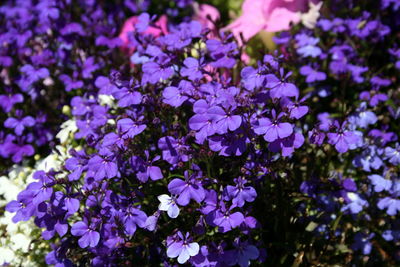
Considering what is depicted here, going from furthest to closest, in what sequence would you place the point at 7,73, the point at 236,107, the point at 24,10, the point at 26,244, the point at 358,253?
the point at 24,10
the point at 7,73
the point at 358,253
the point at 26,244
the point at 236,107

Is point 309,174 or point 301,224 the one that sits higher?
point 309,174

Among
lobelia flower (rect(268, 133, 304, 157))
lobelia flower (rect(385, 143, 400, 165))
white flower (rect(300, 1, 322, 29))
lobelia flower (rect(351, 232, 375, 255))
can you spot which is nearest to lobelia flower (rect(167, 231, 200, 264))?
lobelia flower (rect(268, 133, 304, 157))

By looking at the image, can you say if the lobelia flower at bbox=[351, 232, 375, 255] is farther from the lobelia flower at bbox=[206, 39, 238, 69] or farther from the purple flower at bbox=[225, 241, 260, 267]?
the lobelia flower at bbox=[206, 39, 238, 69]

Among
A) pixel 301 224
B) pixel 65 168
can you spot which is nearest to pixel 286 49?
pixel 301 224

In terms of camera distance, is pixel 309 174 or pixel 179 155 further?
pixel 309 174

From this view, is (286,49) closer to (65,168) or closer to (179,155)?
(179,155)

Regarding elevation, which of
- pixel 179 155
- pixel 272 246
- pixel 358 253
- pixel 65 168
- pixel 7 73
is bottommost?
pixel 358 253
